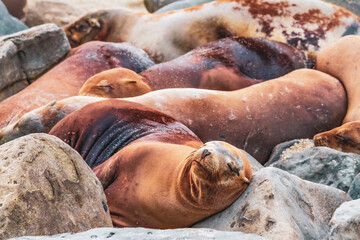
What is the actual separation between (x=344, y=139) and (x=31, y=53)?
311 cm

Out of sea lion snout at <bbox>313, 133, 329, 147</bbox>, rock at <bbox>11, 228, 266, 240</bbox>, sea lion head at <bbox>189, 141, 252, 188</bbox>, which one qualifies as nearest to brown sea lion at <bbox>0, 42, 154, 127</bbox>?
sea lion snout at <bbox>313, 133, 329, 147</bbox>

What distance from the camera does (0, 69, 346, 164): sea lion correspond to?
181 inches

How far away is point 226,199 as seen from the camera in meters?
3.18

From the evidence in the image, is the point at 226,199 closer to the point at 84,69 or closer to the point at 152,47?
the point at 84,69

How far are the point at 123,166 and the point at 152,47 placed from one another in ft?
11.9

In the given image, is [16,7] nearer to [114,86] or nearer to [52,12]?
[52,12]

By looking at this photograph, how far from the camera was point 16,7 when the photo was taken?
29.9ft

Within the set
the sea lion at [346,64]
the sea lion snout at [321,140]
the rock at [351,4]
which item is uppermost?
the sea lion snout at [321,140]

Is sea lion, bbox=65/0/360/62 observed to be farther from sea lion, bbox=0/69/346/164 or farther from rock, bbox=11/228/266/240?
rock, bbox=11/228/266/240

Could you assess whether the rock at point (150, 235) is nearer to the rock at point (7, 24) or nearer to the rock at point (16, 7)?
the rock at point (7, 24)

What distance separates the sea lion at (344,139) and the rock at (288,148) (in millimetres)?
141

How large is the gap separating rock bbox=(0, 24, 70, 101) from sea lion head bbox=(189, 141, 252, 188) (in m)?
3.60

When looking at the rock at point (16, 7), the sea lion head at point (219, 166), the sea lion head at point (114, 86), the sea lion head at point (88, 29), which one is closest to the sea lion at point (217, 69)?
the sea lion head at point (114, 86)

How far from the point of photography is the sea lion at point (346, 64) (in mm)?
5430
